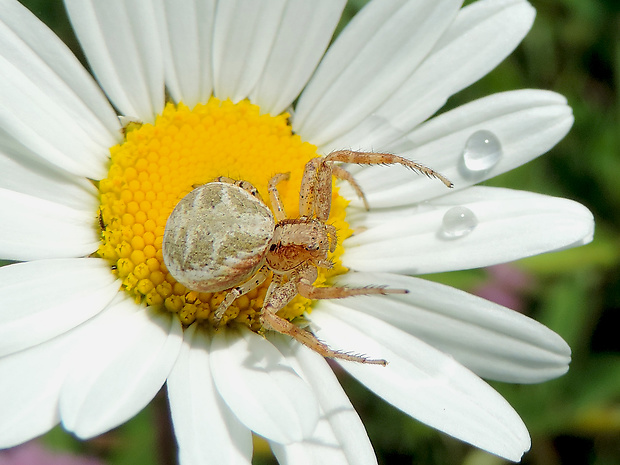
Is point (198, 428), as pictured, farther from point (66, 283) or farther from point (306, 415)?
point (66, 283)

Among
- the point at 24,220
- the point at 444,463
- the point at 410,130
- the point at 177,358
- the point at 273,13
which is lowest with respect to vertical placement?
the point at 444,463

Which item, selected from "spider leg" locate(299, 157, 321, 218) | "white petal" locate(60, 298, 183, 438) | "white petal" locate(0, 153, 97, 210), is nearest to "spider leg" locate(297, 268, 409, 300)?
"spider leg" locate(299, 157, 321, 218)

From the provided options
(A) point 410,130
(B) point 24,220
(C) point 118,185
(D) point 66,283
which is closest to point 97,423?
(D) point 66,283

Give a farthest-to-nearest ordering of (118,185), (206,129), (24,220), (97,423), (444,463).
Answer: (444,463) → (206,129) → (118,185) → (24,220) → (97,423)

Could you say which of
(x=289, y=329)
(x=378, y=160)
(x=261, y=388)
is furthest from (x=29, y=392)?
(x=378, y=160)

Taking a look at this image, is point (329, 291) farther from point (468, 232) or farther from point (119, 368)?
point (119, 368)

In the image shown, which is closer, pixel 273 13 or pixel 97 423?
pixel 97 423
